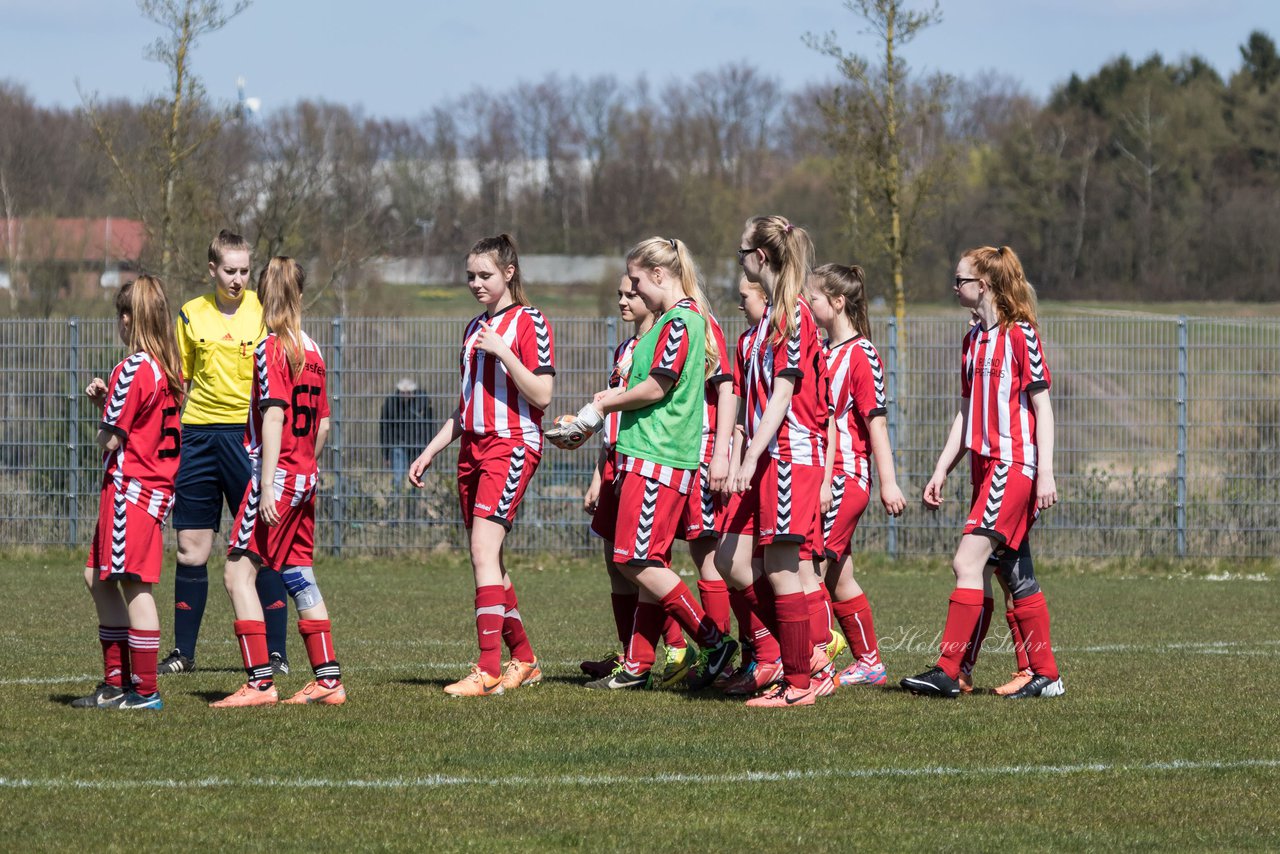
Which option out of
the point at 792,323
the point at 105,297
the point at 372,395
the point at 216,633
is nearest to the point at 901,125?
the point at 372,395

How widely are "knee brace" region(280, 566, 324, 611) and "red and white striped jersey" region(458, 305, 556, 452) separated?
3.10 feet

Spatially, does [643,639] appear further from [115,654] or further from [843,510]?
[115,654]

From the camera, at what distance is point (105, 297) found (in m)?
29.7

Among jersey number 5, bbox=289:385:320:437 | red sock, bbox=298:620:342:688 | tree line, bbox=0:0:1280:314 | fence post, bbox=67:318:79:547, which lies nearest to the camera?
jersey number 5, bbox=289:385:320:437

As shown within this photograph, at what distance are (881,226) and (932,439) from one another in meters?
4.20

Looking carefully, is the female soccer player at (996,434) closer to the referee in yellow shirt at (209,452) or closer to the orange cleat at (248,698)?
the orange cleat at (248,698)

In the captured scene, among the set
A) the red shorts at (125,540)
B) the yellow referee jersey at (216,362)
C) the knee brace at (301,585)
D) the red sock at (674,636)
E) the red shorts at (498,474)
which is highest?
the yellow referee jersey at (216,362)

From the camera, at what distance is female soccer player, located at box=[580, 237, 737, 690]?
705 centimetres

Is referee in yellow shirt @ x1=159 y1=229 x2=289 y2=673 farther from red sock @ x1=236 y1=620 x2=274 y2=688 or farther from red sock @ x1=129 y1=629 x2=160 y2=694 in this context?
red sock @ x1=129 y1=629 x2=160 y2=694

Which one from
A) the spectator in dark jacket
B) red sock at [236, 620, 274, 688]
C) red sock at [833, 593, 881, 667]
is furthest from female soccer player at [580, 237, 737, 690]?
the spectator in dark jacket

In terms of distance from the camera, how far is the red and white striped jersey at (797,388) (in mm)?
6938

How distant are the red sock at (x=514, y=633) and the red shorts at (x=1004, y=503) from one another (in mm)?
2061

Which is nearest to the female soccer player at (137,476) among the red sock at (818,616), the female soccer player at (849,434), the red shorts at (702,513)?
the red shorts at (702,513)

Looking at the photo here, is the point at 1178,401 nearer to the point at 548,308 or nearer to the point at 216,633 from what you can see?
the point at 216,633
